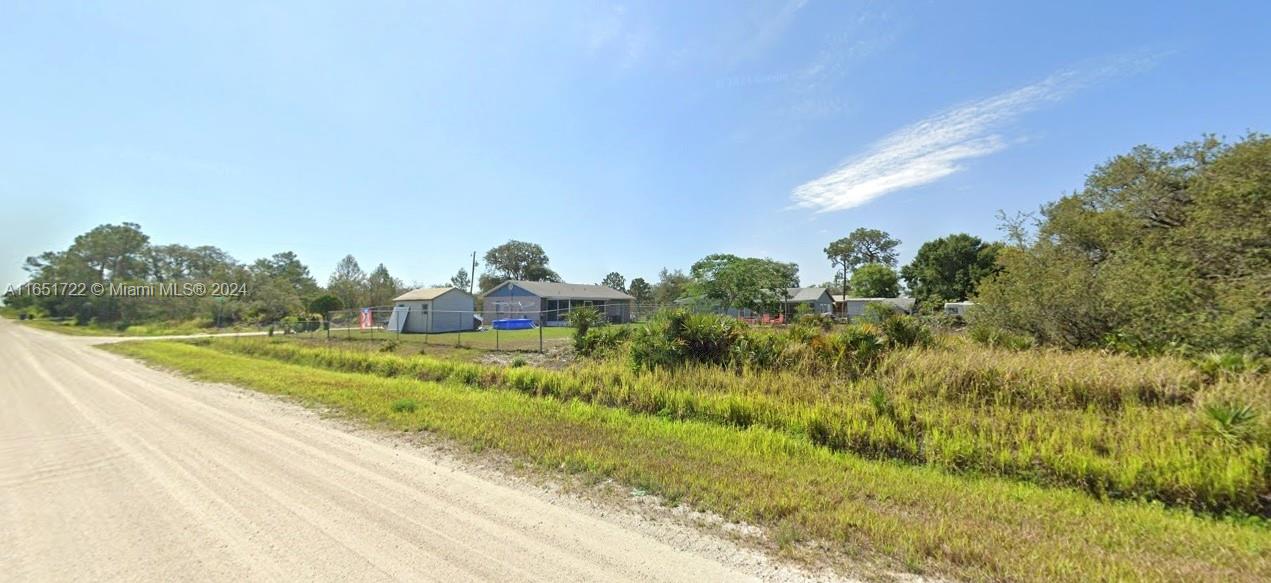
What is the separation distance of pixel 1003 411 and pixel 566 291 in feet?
135

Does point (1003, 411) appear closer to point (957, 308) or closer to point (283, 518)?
point (283, 518)

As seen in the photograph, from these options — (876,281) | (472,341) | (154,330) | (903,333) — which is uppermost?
(876,281)

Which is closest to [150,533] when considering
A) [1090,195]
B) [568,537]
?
[568,537]

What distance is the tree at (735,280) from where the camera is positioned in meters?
34.3

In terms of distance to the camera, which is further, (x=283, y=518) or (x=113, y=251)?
(x=113, y=251)

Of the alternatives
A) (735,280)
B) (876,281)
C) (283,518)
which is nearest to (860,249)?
(876,281)

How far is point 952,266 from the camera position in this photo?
49844 mm

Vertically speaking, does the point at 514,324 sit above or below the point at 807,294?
below

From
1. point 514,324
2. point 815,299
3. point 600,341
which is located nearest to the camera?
point 600,341

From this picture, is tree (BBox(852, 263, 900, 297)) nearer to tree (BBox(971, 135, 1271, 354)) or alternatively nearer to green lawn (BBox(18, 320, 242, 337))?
tree (BBox(971, 135, 1271, 354))

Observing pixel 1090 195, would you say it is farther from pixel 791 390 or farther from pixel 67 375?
pixel 67 375

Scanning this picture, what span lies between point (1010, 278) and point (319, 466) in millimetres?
17150

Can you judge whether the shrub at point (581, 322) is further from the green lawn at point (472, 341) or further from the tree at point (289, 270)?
the tree at point (289, 270)

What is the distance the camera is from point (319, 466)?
4.93 metres
